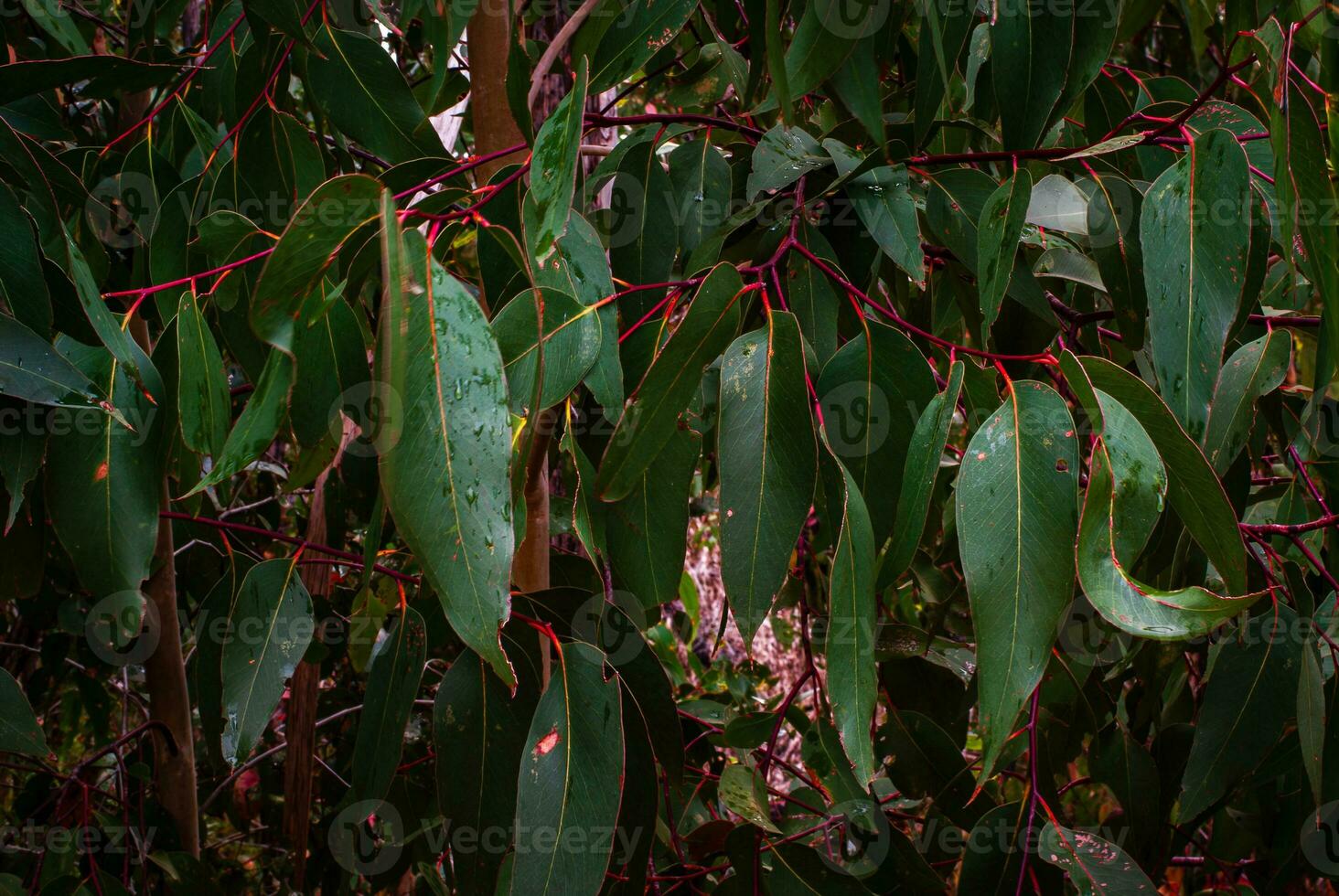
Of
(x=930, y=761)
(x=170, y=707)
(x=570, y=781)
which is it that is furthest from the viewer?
(x=170, y=707)

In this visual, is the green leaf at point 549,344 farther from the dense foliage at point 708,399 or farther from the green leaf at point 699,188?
the green leaf at point 699,188

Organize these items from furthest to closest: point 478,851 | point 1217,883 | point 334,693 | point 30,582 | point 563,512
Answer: point 1217,883
point 334,693
point 563,512
point 30,582
point 478,851

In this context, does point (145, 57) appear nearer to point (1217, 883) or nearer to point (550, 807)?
point (550, 807)

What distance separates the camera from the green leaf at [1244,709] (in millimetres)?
826

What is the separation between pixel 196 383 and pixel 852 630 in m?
0.43

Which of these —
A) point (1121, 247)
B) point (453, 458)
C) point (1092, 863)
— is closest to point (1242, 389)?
point (1121, 247)

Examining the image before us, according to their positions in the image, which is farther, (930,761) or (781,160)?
(930,761)

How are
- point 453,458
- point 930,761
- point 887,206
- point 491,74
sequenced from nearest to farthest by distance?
point 453,458 < point 887,206 < point 491,74 < point 930,761

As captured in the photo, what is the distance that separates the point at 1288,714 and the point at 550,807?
661mm

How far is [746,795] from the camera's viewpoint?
829 millimetres

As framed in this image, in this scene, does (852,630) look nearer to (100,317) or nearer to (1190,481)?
(1190,481)

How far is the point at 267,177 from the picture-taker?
34.7 inches

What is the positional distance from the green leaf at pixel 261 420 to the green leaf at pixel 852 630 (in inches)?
11.6

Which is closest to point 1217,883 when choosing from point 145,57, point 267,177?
point 267,177
